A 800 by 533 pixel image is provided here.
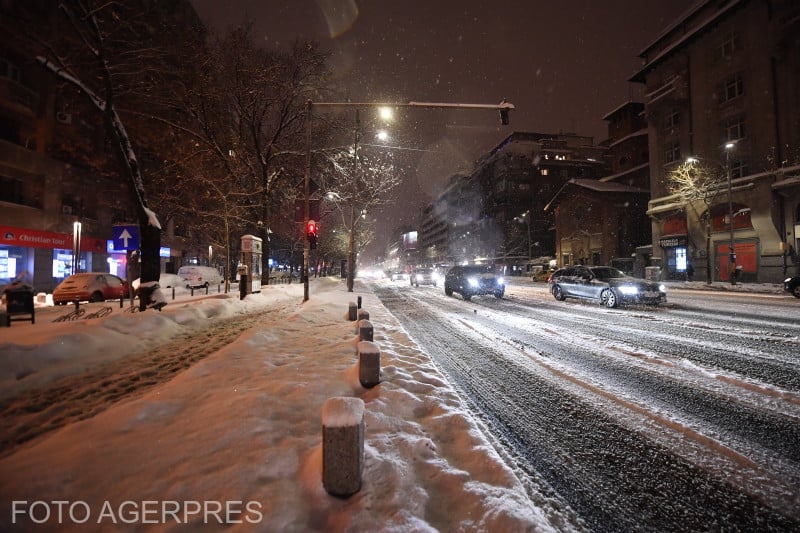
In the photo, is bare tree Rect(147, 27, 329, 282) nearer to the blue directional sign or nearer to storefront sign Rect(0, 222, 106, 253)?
the blue directional sign

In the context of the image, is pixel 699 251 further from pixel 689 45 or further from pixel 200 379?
pixel 200 379

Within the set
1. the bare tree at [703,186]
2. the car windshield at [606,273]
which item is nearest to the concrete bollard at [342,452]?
the car windshield at [606,273]

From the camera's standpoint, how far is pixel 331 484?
238 centimetres

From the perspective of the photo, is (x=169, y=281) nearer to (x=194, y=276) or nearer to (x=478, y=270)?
(x=194, y=276)

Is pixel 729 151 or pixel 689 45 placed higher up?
pixel 689 45

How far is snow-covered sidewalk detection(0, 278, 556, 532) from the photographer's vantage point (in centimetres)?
220

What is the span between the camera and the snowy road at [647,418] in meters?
2.46

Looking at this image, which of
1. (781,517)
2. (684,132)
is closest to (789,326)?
(781,517)

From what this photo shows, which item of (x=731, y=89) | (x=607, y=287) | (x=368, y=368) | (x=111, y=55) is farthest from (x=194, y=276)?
(x=731, y=89)

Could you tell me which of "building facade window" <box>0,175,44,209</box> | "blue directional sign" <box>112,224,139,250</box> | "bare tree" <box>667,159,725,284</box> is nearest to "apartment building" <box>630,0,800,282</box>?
"bare tree" <box>667,159,725,284</box>

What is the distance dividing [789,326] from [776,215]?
2304 cm

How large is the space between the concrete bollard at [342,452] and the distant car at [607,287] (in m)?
13.7

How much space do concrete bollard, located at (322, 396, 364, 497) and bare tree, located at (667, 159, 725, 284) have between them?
1283 inches

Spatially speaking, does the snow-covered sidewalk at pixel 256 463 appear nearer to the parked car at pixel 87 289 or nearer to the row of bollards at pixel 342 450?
the row of bollards at pixel 342 450
